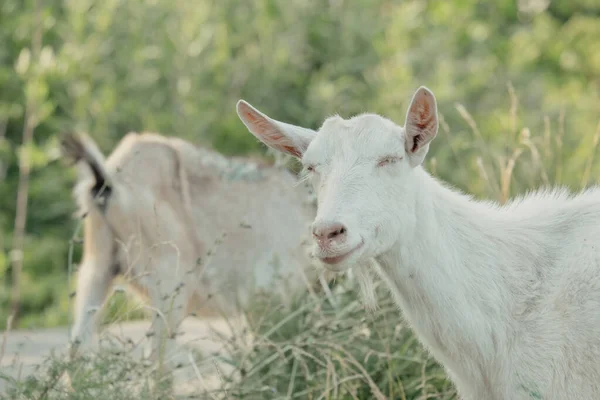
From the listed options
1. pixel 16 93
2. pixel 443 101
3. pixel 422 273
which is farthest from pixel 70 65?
pixel 422 273

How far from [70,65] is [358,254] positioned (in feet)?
24.3

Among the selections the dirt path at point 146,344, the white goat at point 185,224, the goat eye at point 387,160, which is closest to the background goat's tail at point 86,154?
the white goat at point 185,224

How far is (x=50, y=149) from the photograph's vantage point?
10.2 metres

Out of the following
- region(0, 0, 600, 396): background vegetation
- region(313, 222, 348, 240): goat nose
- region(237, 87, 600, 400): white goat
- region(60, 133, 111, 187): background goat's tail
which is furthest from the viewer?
region(0, 0, 600, 396): background vegetation

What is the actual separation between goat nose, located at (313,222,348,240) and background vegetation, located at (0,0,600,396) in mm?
6310

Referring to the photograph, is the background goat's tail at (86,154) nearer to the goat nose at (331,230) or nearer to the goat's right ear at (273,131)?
the goat's right ear at (273,131)

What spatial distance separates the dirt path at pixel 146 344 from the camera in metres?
5.32

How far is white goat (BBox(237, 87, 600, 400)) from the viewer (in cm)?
397

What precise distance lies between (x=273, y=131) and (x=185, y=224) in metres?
3.22

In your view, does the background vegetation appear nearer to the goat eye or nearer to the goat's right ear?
the goat's right ear

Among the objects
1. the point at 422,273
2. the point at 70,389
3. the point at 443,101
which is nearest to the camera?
the point at 422,273

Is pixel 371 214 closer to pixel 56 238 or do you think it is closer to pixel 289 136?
pixel 289 136

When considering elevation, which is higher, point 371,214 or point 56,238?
point 371,214

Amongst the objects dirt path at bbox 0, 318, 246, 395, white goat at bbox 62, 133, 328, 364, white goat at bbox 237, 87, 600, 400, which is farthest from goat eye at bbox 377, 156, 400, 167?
white goat at bbox 62, 133, 328, 364
